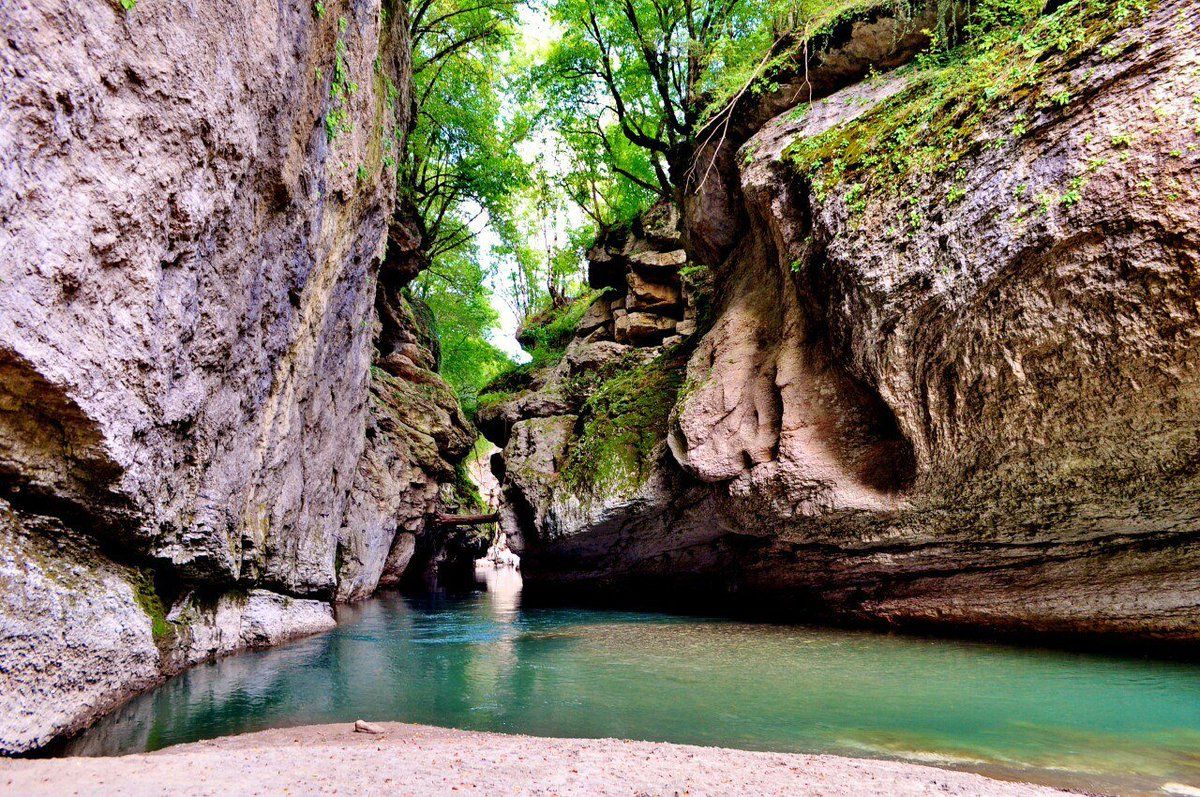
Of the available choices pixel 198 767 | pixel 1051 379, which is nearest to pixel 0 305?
pixel 198 767

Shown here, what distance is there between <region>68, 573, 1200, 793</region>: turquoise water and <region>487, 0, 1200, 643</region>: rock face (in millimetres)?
1107

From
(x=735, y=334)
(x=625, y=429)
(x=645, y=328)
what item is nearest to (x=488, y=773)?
(x=735, y=334)

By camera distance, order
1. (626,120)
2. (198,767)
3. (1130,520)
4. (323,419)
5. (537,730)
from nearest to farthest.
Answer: (198,767), (537,730), (1130,520), (323,419), (626,120)

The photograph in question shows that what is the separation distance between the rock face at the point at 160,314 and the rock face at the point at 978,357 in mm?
6406

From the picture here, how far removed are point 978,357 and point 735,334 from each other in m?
4.45

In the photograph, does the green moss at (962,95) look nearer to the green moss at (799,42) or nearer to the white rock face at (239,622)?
the green moss at (799,42)

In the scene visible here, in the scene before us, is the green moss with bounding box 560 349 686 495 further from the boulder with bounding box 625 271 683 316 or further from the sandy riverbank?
the sandy riverbank

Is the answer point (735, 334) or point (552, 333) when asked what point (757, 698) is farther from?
point (552, 333)

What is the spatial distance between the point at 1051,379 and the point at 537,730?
613 centimetres

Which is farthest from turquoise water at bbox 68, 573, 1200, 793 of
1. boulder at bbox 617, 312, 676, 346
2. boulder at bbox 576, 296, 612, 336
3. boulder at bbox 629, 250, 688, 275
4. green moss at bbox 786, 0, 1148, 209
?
boulder at bbox 576, 296, 612, 336

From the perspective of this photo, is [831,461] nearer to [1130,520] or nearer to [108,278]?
[1130,520]

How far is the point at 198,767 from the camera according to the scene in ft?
9.75

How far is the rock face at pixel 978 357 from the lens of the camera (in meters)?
5.23

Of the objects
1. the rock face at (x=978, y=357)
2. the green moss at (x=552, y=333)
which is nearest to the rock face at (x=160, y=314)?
the rock face at (x=978, y=357)
